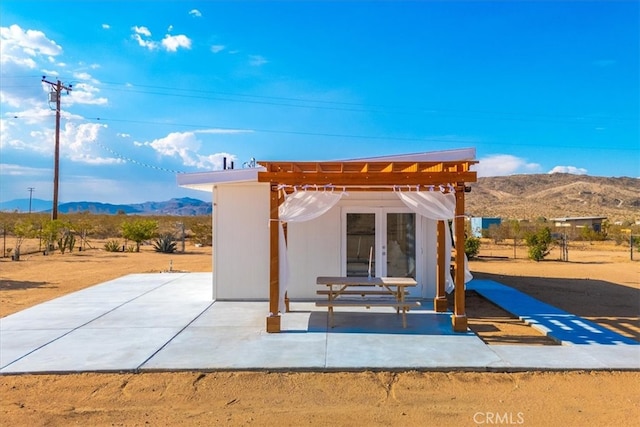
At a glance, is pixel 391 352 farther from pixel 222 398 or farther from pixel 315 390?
pixel 222 398

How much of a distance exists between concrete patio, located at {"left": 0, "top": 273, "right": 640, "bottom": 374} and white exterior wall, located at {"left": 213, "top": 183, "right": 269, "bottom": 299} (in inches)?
16.0

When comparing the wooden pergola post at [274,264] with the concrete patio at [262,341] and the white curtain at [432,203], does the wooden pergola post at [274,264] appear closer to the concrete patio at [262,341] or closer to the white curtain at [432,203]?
the concrete patio at [262,341]

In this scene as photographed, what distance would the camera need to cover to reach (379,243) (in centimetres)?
974

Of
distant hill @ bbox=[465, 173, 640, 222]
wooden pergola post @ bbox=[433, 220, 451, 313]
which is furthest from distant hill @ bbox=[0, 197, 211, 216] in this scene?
wooden pergola post @ bbox=[433, 220, 451, 313]

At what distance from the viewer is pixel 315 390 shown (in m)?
4.89

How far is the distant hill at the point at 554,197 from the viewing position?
59.4m

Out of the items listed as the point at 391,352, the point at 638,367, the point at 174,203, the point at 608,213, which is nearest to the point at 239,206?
the point at 391,352

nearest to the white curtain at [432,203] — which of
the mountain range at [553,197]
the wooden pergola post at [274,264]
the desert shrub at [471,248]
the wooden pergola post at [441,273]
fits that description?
the wooden pergola post at [441,273]

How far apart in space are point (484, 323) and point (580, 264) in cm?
1252

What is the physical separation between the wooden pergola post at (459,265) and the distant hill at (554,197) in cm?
5132

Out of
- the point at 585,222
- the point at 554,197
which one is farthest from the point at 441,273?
the point at 554,197

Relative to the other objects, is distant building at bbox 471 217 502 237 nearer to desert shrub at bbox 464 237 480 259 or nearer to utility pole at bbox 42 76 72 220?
desert shrub at bbox 464 237 480 259

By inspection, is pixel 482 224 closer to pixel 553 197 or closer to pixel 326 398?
pixel 326 398

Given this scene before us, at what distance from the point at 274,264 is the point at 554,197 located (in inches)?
2908
